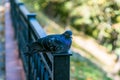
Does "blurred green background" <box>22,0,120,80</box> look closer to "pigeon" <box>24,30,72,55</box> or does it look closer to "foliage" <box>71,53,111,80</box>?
"foliage" <box>71,53,111,80</box>

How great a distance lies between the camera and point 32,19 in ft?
11.8

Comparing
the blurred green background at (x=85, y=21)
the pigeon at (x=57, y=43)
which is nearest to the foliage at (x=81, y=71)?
the blurred green background at (x=85, y=21)

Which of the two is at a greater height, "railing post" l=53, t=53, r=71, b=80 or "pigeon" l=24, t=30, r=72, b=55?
"pigeon" l=24, t=30, r=72, b=55

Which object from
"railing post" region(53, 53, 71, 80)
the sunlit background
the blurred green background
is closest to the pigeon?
"railing post" region(53, 53, 71, 80)

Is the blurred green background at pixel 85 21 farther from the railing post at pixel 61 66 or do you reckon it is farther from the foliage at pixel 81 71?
the railing post at pixel 61 66

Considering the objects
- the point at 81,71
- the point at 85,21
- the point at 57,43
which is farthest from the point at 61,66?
the point at 85,21

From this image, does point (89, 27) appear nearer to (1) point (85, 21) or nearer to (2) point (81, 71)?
(1) point (85, 21)

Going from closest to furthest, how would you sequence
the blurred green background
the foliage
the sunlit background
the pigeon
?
1. the pigeon
2. the foliage
3. the blurred green background
4. the sunlit background

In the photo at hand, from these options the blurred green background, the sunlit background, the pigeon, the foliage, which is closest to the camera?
the pigeon

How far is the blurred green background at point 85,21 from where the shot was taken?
28.8 ft

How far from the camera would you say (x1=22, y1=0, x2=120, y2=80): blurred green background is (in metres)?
8.79

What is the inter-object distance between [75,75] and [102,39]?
19.2ft

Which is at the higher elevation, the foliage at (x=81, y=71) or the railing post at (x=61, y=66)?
the railing post at (x=61, y=66)

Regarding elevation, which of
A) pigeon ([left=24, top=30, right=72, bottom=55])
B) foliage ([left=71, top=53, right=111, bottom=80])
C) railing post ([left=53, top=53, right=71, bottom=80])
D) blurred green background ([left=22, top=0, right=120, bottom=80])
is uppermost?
blurred green background ([left=22, top=0, right=120, bottom=80])
